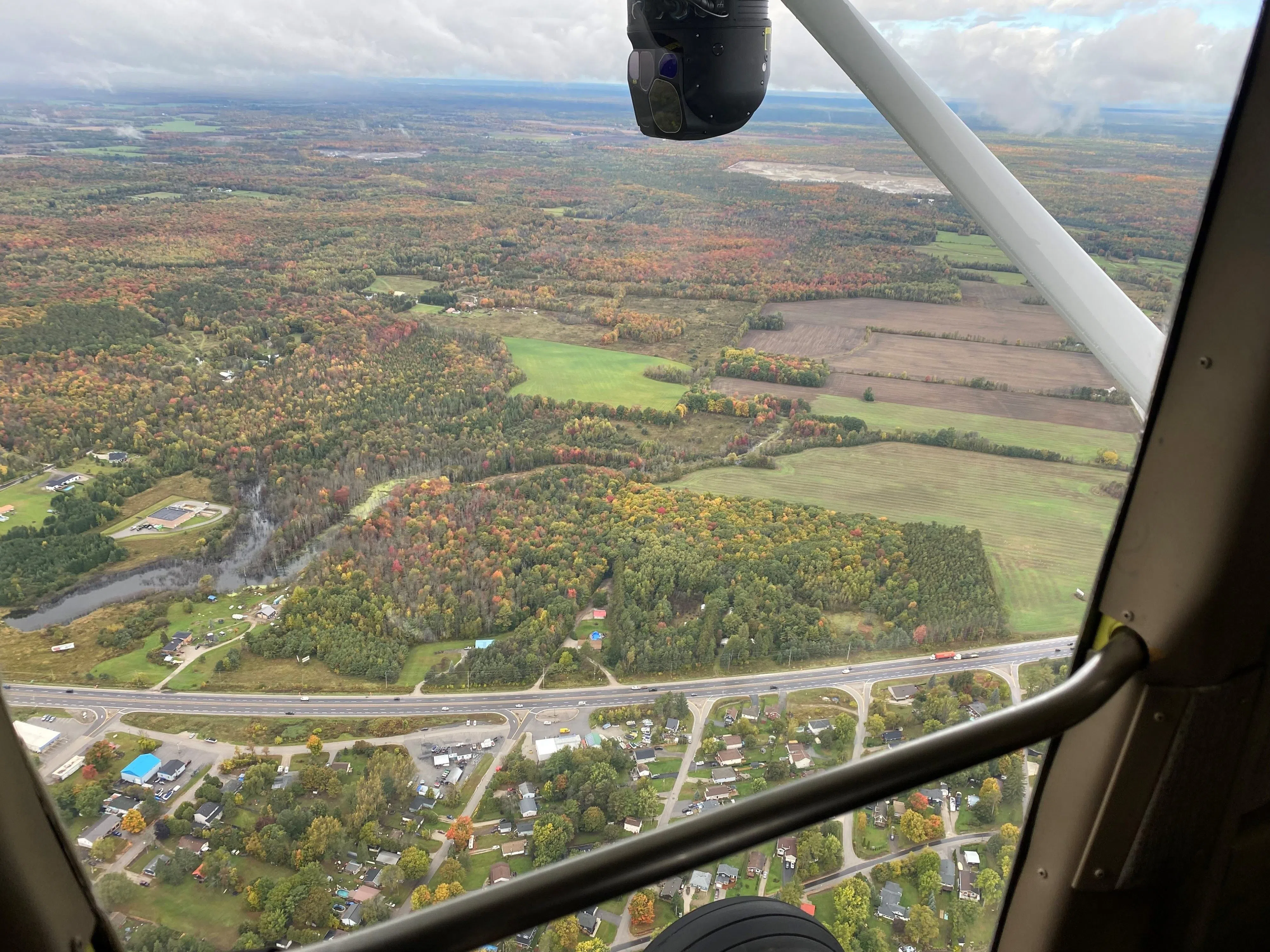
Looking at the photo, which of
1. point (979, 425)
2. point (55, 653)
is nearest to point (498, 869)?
point (55, 653)

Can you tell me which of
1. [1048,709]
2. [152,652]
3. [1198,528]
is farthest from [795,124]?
[152,652]

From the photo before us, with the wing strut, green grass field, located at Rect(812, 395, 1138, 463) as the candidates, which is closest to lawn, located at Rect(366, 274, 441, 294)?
green grass field, located at Rect(812, 395, 1138, 463)

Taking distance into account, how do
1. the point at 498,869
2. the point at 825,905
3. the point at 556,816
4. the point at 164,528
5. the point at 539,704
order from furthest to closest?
1. the point at 164,528
2. the point at 539,704
3. the point at 556,816
4. the point at 825,905
5. the point at 498,869

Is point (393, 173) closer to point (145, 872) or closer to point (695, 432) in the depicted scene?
point (695, 432)

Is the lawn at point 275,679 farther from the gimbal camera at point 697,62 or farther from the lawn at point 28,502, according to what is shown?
the gimbal camera at point 697,62

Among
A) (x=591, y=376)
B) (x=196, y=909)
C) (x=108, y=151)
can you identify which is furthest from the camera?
(x=591, y=376)

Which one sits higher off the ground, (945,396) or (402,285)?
(402,285)

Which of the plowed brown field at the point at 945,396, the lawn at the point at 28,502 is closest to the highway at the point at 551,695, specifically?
the lawn at the point at 28,502

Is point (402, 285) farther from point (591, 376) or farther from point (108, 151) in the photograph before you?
point (108, 151)

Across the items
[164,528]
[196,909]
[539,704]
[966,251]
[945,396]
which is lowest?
[539,704]
